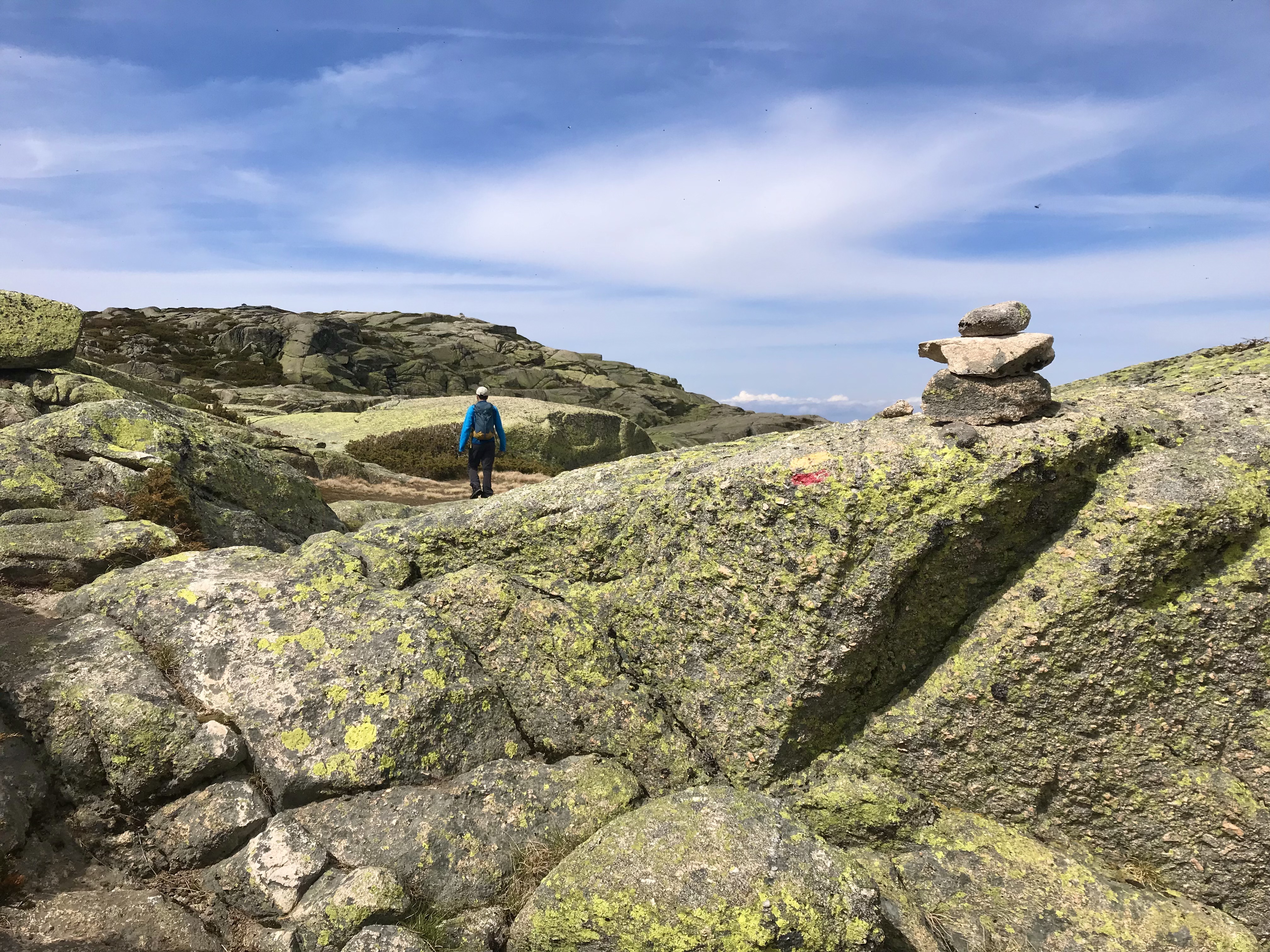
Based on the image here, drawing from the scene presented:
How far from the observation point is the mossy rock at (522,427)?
44750mm

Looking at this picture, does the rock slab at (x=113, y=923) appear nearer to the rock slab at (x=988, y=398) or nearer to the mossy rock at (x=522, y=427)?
the rock slab at (x=988, y=398)

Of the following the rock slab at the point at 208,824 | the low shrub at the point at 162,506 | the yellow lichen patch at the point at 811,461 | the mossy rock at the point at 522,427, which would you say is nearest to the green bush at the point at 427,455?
the mossy rock at the point at 522,427

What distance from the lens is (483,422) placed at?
2161 cm

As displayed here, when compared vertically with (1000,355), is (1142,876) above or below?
below

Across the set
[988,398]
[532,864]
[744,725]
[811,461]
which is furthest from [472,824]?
[988,398]

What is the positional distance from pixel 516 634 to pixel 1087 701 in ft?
24.6

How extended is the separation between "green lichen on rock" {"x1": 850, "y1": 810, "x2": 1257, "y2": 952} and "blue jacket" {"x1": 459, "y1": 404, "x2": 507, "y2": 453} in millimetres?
15055

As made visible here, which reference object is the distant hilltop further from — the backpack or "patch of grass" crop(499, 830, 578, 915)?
"patch of grass" crop(499, 830, 578, 915)

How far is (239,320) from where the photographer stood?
104688 millimetres

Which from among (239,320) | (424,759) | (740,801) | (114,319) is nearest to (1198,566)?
(740,801)

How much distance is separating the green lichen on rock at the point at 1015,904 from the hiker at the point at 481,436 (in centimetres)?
1563

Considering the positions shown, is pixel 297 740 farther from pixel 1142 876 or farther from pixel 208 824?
pixel 1142 876

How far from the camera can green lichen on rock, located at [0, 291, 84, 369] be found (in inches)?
848

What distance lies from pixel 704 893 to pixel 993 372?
7.33 metres
